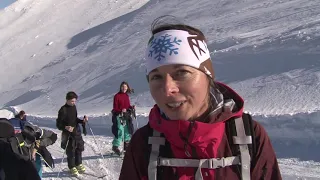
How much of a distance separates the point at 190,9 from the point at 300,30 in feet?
45.3

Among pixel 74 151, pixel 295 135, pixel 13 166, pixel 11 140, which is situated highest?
pixel 11 140

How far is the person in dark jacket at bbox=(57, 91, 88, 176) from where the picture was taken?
845cm

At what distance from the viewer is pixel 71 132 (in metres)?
8.58

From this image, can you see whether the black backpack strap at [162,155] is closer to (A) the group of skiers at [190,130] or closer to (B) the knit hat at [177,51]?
(A) the group of skiers at [190,130]

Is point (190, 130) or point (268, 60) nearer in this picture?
point (190, 130)

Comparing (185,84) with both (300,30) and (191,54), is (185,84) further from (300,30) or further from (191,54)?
(300,30)

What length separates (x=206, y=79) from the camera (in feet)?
6.21

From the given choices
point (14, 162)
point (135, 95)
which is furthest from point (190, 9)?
point (14, 162)

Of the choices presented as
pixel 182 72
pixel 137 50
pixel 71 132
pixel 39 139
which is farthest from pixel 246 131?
pixel 137 50

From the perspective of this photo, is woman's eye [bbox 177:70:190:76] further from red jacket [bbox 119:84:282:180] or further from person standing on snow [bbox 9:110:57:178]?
person standing on snow [bbox 9:110:57:178]

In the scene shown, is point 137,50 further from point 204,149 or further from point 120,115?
point 204,149

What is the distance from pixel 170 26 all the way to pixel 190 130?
0.50m

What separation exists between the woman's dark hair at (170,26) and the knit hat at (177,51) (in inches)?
0.9

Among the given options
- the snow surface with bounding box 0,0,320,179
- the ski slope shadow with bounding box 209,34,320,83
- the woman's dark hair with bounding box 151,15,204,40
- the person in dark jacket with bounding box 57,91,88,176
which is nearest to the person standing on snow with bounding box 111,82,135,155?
the snow surface with bounding box 0,0,320,179
